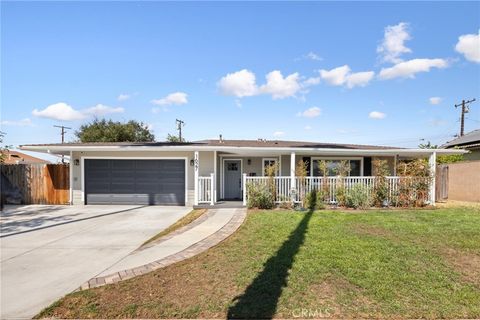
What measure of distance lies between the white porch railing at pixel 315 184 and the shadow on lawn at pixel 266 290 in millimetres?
5601

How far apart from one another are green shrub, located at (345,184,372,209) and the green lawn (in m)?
3.93

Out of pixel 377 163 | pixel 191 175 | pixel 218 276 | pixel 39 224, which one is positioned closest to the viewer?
pixel 218 276

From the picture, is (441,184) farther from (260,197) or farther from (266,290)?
(266,290)

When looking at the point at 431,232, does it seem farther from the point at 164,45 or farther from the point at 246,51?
the point at 164,45

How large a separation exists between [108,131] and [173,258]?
3275 centimetres

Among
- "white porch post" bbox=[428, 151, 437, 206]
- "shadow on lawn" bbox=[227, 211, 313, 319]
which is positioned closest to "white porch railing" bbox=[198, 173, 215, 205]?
"shadow on lawn" bbox=[227, 211, 313, 319]

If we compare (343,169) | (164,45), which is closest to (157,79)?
(164,45)

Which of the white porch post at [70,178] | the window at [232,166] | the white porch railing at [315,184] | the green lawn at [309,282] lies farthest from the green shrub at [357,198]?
the white porch post at [70,178]

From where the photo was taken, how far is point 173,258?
5.20 meters

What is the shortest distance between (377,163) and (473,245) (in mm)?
5423

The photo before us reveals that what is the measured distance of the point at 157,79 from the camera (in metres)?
14.4

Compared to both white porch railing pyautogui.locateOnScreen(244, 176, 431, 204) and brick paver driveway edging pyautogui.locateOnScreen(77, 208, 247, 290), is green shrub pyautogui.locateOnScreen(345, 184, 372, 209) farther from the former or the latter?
brick paver driveway edging pyautogui.locateOnScreen(77, 208, 247, 290)

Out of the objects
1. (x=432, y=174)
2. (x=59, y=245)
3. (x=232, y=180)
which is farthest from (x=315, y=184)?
(x=59, y=245)

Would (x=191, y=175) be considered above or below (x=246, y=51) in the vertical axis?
below
